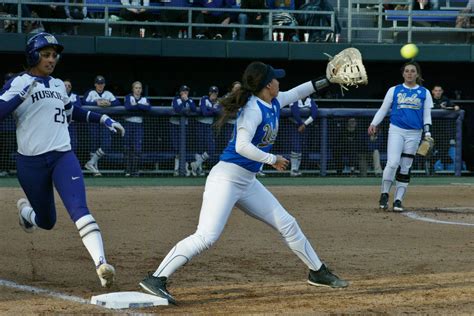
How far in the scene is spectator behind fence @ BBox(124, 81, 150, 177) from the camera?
18.0 meters

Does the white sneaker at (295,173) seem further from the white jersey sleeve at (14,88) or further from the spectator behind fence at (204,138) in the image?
the white jersey sleeve at (14,88)

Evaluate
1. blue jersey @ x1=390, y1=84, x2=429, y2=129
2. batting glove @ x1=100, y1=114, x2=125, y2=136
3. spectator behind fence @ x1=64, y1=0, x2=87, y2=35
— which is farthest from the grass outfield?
batting glove @ x1=100, y1=114, x2=125, y2=136

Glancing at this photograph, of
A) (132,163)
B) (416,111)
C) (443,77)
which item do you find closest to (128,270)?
(416,111)

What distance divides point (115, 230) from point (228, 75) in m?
11.6

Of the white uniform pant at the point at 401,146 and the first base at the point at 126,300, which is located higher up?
the white uniform pant at the point at 401,146

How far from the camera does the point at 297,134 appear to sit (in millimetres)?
18734

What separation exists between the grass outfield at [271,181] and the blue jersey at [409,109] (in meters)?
4.85

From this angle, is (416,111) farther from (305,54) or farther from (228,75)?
(228,75)

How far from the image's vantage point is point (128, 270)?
8188 mm

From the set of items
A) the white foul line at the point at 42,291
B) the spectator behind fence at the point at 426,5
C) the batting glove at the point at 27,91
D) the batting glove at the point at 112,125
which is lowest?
the white foul line at the point at 42,291

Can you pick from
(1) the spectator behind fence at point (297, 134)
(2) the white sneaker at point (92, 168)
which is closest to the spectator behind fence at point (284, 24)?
(1) the spectator behind fence at point (297, 134)

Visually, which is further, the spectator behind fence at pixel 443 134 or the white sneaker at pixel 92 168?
the spectator behind fence at pixel 443 134

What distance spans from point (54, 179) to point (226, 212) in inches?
52.5

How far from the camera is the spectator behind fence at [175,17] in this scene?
68.2 feet
